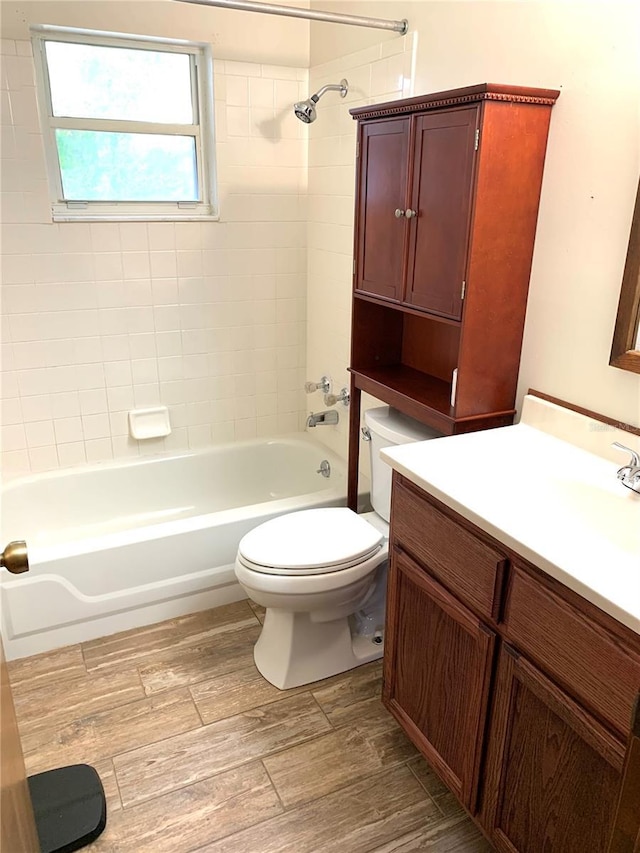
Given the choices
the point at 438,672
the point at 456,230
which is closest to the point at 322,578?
the point at 438,672

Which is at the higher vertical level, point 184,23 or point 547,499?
point 184,23

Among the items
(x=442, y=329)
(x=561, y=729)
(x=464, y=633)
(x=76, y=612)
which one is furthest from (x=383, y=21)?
(x=76, y=612)

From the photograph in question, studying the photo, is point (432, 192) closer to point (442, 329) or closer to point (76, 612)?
point (442, 329)

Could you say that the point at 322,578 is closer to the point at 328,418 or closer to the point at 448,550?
the point at 448,550

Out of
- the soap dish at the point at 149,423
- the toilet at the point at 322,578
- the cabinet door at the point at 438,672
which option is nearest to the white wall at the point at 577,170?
the toilet at the point at 322,578

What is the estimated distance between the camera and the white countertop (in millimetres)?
1110

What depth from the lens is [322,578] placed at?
6.27 ft

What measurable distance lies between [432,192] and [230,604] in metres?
1.66

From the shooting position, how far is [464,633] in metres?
1.43

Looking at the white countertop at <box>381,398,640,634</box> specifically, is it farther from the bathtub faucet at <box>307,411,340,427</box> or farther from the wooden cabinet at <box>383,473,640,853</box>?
the bathtub faucet at <box>307,411,340,427</box>

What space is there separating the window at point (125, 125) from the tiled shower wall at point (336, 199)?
466 mm

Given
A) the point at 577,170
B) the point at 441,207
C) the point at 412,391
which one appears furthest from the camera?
the point at 412,391

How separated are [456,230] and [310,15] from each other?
38.2 inches

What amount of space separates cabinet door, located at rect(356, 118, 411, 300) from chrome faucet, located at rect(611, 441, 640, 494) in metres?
0.78
